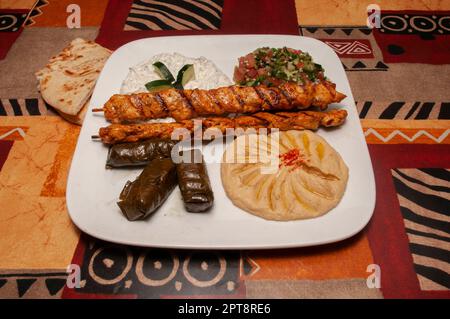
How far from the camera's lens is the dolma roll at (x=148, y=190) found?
3.08 m

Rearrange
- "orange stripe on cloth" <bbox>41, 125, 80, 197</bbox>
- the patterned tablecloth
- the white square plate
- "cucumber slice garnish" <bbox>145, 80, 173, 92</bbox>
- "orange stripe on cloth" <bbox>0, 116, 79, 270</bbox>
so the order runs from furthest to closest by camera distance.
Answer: "cucumber slice garnish" <bbox>145, 80, 173, 92</bbox> < "orange stripe on cloth" <bbox>41, 125, 80, 197</bbox> < "orange stripe on cloth" <bbox>0, 116, 79, 270</bbox> < the patterned tablecloth < the white square plate

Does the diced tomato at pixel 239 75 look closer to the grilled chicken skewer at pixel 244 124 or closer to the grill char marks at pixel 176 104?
the grilled chicken skewer at pixel 244 124

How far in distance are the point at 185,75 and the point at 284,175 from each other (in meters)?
1.70

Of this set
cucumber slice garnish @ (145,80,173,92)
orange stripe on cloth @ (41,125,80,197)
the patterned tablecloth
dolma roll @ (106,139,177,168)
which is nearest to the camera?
the patterned tablecloth

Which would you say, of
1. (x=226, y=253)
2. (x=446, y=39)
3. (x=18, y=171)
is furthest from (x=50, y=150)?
(x=446, y=39)

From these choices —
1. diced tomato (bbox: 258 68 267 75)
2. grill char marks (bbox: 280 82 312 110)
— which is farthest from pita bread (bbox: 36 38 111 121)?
grill char marks (bbox: 280 82 312 110)

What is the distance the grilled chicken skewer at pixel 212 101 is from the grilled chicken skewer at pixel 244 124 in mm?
99

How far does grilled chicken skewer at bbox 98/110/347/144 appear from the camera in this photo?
12.2 ft

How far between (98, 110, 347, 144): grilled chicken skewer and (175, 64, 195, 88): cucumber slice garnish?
562mm

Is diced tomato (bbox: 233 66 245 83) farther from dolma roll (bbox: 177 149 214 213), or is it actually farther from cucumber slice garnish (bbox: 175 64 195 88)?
dolma roll (bbox: 177 149 214 213)

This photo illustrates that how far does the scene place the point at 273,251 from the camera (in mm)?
3252
